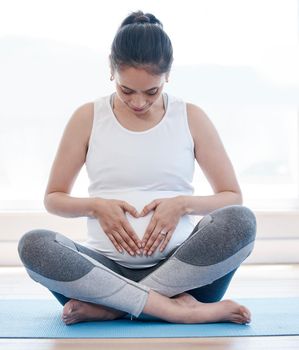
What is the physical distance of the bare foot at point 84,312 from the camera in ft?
6.73

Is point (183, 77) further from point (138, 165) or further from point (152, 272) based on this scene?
point (152, 272)

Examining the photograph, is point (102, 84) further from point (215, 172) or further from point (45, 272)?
point (45, 272)

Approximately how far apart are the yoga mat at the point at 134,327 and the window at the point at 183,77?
1257mm

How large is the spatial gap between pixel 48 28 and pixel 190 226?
1.54 metres

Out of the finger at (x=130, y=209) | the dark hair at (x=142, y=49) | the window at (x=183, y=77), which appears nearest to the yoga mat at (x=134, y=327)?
the finger at (x=130, y=209)

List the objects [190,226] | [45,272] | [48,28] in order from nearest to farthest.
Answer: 1. [45,272]
2. [190,226]
3. [48,28]

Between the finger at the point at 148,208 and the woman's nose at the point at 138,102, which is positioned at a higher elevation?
the woman's nose at the point at 138,102

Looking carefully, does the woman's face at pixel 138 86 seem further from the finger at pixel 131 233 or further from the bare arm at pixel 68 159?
the finger at pixel 131 233

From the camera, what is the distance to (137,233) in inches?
85.7

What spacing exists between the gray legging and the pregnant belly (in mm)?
73

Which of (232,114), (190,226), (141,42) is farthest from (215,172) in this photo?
(232,114)

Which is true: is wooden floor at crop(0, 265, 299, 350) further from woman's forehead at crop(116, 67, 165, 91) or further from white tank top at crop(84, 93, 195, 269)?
woman's forehead at crop(116, 67, 165, 91)

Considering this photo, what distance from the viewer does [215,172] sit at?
7.69 feet

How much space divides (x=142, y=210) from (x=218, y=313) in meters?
0.38
